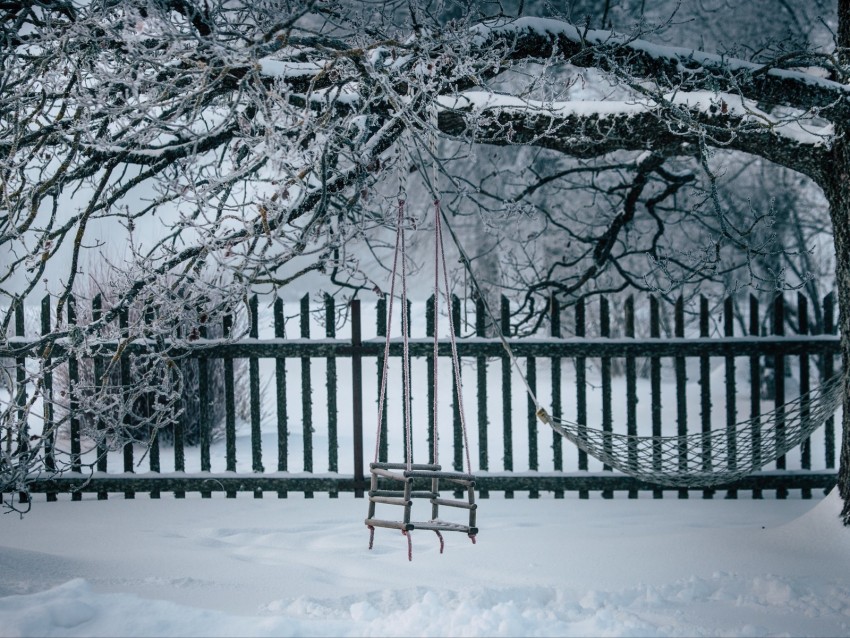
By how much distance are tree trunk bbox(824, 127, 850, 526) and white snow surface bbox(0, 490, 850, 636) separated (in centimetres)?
18

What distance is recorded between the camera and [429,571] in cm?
426

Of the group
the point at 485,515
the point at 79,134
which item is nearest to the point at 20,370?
the point at 79,134

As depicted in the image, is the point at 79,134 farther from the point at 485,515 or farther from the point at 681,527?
the point at 681,527

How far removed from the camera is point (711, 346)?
235 inches

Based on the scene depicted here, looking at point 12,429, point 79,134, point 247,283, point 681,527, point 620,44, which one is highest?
point 620,44

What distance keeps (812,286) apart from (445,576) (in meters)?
9.24

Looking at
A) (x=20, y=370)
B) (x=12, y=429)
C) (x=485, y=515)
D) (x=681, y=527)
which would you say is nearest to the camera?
(x=12, y=429)

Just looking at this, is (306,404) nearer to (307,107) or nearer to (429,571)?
(429,571)

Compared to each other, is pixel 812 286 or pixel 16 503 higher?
pixel 812 286

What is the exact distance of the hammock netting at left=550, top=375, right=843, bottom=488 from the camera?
4.72 m

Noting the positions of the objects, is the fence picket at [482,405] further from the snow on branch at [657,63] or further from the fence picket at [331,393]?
the snow on branch at [657,63]

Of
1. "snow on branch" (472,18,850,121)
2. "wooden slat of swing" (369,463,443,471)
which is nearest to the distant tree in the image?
"snow on branch" (472,18,850,121)

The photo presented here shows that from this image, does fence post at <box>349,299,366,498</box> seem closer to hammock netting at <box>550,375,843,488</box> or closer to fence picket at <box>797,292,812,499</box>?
hammock netting at <box>550,375,843,488</box>

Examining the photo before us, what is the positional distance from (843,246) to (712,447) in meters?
1.47
